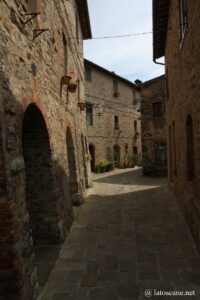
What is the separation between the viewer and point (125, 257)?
507 centimetres

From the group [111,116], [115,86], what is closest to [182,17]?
[111,116]

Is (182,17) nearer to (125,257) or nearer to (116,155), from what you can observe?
(125,257)

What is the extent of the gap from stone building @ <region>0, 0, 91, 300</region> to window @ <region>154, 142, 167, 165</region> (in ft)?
32.8

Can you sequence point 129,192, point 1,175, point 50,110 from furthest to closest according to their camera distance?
1. point 129,192
2. point 50,110
3. point 1,175

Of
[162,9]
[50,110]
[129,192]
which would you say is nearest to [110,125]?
[129,192]

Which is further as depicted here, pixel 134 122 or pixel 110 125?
pixel 134 122

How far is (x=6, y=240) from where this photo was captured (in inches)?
129

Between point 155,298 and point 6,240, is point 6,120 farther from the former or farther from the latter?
point 155,298

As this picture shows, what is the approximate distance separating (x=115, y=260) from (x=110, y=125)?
18682 millimetres

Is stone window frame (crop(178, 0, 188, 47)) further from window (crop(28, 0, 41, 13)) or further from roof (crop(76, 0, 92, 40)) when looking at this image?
roof (crop(76, 0, 92, 40))

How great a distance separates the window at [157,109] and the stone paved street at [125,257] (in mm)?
9655

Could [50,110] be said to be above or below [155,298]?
above

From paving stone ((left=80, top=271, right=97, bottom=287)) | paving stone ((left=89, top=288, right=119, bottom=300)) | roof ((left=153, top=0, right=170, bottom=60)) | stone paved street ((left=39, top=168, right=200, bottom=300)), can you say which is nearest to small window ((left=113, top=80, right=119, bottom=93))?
roof ((left=153, top=0, right=170, bottom=60))

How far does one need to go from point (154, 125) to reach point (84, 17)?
7.69 meters
